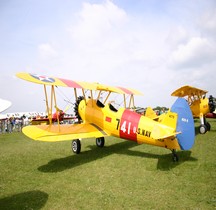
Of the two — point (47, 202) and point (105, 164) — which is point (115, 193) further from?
point (105, 164)

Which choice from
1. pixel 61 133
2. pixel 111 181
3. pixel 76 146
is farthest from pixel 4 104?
pixel 76 146

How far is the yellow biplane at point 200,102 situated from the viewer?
46.4ft

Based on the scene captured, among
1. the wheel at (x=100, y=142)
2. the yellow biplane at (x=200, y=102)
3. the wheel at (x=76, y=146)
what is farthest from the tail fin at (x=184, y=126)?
the yellow biplane at (x=200, y=102)

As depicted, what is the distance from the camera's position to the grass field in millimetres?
4883

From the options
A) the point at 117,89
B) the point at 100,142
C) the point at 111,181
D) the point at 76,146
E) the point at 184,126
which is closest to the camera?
the point at 111,181

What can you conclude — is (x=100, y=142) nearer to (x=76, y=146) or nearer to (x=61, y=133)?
(x=76, y=146)

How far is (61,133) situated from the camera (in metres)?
8.42

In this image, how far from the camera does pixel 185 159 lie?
25.9ft

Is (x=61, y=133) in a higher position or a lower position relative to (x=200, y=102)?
lower

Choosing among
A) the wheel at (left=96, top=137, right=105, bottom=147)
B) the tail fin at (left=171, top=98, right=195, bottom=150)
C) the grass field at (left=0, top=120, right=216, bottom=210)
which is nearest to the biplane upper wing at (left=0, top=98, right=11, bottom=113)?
the grass field at (left=0, top=120, right=216, bottom=210)

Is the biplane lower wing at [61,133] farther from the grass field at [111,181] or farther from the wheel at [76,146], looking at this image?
the grass field at [111,181]

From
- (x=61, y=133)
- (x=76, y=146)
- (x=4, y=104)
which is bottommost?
(x=76, y=146)

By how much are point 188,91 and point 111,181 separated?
33.3 feet

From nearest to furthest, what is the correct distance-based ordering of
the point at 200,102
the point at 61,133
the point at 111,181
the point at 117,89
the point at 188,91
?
the point at 111,181 → the point at 61,133 → the point at 117,89 → the point at 188,91 → the point at 200,102
